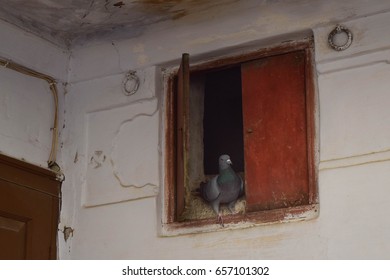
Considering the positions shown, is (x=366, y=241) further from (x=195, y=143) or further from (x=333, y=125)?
(x=195, y=143)

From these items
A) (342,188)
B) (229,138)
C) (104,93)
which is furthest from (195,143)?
(342,188)

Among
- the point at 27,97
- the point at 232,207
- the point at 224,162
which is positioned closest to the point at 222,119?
the point at 224,162

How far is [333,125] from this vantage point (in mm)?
4480

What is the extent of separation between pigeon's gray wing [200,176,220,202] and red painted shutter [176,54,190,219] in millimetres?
148

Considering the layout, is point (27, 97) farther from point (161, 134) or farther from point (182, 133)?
point (182, 133)

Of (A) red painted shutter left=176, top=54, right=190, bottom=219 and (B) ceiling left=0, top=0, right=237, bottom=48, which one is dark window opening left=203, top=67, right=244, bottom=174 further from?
(B) ceiling left=0, top=0, right=237, bottom=48

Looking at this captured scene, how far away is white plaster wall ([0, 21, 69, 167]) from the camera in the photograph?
495cm

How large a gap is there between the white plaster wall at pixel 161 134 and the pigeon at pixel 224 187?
0.20m

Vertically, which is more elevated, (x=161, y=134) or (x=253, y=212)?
(x=161, y=134)

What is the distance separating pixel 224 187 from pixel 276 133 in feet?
1.28

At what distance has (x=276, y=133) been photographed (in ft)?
15.4

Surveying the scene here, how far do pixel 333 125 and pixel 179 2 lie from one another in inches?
42.2

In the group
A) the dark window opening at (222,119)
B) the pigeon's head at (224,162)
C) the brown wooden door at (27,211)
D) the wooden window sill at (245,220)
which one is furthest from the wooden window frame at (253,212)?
the brown wooden door at (27,211)

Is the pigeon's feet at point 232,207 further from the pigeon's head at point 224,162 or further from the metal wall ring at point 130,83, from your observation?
the metal wall ring at point 130,83
